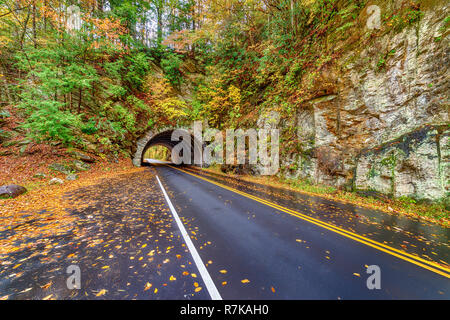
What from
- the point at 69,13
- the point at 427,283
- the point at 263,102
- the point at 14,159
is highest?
the point at 69,13

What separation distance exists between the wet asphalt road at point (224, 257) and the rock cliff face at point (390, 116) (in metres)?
2.64

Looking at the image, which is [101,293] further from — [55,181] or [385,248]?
[55,181]

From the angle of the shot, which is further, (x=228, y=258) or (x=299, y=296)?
(x=228, y=258)

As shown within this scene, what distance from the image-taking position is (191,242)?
349cm

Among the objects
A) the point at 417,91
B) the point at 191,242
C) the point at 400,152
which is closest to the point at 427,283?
the point at 191,242

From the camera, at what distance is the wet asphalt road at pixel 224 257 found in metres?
2.25

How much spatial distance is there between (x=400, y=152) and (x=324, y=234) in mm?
6167

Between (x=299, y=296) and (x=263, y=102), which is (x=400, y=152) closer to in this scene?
(x=299, y=296)

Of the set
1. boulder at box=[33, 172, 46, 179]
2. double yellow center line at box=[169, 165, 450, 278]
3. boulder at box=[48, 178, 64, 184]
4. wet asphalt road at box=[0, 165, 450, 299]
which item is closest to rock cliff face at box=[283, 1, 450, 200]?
wet asphalt road at box=[0, 165, 450, 299]

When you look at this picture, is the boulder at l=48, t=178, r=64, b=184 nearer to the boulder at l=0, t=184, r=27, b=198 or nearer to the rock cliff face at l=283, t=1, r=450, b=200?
the boulder at l=0, t=184, r=27, b=198

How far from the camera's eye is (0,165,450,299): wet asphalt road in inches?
88.7

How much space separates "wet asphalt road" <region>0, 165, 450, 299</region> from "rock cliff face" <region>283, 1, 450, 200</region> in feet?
8.66

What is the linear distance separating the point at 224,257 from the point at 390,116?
968 cm

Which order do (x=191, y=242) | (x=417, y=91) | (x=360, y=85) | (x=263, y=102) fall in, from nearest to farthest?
1. (x=191, y=242)
2. (x=417, y=91)
3. (x=360, y=85)
4. (x=263, y=102)
